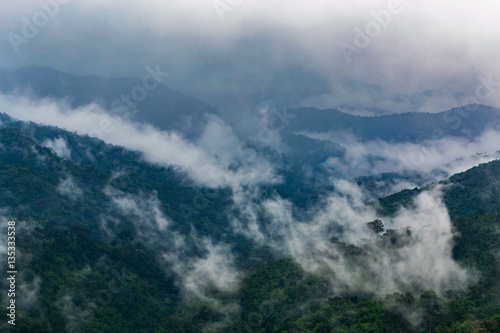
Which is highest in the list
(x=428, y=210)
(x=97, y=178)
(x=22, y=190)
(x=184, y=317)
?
(x=97, y=178)

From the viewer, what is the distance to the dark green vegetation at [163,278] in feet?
257

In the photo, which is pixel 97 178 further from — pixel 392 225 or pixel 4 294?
pixel 392 225

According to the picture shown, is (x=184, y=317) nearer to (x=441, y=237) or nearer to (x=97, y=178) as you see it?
(x=441, y=237)

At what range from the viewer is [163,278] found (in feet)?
443

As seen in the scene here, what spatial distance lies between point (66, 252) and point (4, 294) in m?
27.0

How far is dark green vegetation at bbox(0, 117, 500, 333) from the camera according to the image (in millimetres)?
78188

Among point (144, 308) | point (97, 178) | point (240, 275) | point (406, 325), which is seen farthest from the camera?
point (97, 178)

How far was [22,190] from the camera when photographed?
139250mm

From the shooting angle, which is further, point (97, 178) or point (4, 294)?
point (97, 178)

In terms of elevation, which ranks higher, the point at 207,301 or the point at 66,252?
the point at 66,252

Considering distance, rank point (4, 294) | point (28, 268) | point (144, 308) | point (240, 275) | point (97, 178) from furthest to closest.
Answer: point (97, 178), point (240, 275), point (144, 308), point (28, 268), point (4, 294)

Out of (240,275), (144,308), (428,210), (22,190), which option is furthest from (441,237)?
(22,190)

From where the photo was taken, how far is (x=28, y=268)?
9619 centimetres

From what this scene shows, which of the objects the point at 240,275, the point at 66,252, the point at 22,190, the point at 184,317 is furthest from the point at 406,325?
the point at 22,190
